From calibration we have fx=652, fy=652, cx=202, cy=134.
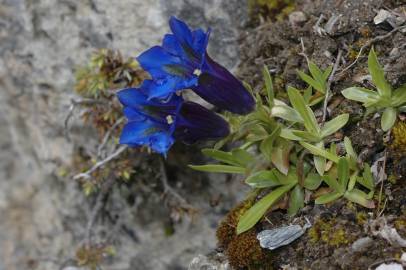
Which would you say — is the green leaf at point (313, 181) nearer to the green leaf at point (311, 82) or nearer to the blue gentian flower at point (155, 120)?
the green leaf at point (311, 82)

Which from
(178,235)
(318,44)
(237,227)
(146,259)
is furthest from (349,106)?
(146,259)

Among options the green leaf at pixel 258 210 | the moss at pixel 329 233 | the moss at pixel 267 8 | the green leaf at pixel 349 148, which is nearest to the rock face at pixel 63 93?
the moss at pixel 267 8

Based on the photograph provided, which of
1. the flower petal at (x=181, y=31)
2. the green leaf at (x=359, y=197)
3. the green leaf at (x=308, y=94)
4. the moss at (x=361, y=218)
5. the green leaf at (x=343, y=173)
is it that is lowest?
the moss at (x=361, y=218)

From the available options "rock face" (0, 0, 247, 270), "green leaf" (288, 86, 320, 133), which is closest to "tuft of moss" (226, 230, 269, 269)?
"green leaf" (288, 86, 320, 133)

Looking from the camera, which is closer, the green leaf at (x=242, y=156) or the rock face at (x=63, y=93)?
the green leaf at (x=242, y=156)

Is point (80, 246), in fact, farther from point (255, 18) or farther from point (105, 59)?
point (255, 18)

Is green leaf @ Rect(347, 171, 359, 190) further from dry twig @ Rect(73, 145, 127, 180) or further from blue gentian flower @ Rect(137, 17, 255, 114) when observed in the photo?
dry twig @ Rect(73, 145, 127, 180)

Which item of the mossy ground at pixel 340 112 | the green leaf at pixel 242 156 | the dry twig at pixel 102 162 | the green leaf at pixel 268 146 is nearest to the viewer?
the mossy ground at pixel 340 112
